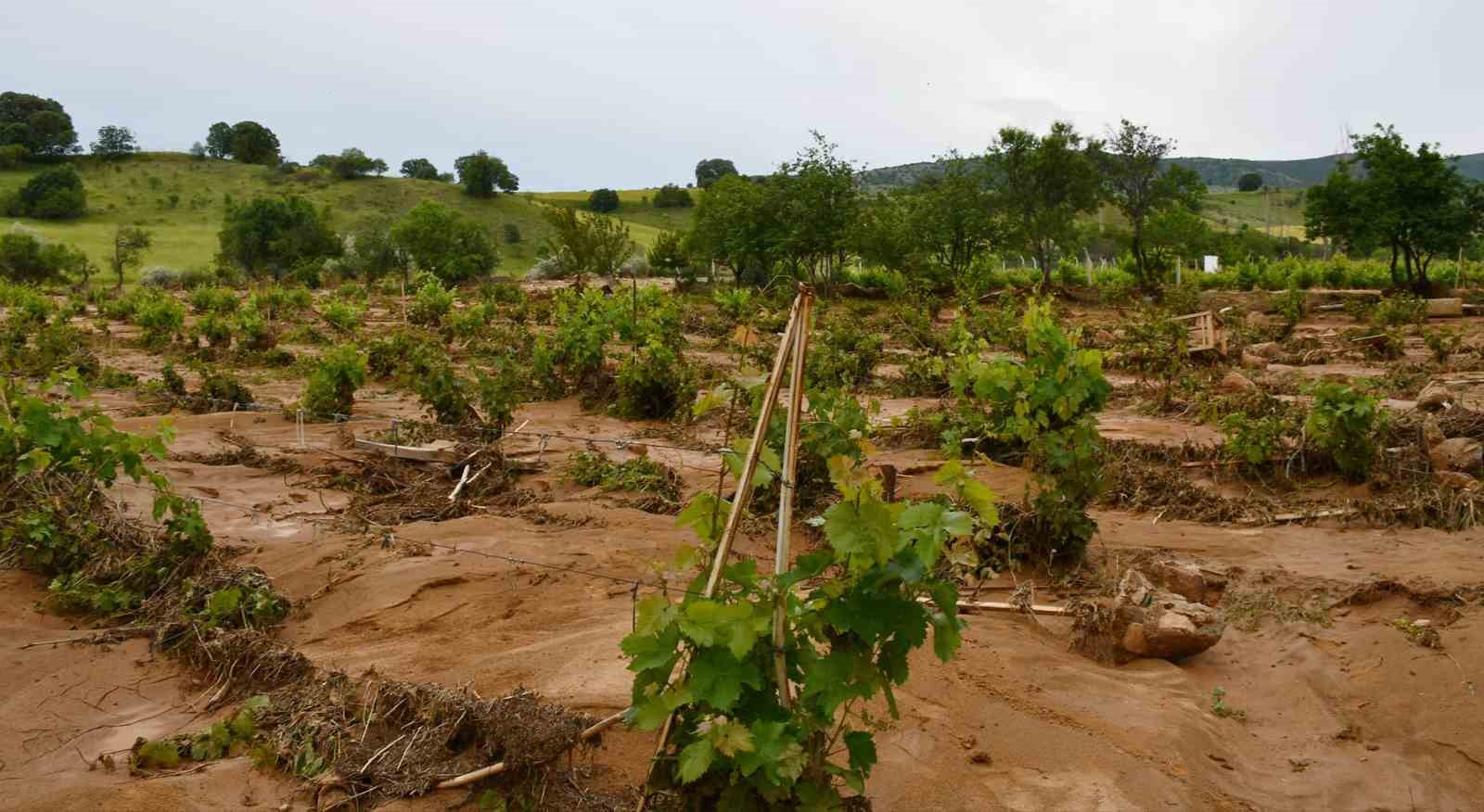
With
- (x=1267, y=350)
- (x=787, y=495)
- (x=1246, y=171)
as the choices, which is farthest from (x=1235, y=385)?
(x=1246, y=171)

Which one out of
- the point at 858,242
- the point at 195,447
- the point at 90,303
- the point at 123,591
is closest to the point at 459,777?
the point at 123,591

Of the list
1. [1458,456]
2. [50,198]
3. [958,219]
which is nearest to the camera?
[1458,456]

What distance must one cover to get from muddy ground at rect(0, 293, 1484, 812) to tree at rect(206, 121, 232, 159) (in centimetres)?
7876

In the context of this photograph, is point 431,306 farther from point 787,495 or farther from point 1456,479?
point 787,495

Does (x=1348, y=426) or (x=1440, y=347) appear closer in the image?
(x=1348, y=426)

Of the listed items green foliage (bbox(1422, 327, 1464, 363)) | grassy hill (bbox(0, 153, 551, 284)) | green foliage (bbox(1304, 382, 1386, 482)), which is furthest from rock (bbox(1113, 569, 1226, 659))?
grassy hill (bbox(0, 153, 551, 284))

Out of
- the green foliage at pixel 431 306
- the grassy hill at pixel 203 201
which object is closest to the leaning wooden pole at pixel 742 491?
the green foliage at pixel 431 306

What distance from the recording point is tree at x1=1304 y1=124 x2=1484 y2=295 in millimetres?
23016

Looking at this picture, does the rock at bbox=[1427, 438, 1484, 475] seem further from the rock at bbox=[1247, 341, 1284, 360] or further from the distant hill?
the distant hill

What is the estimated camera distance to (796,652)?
270 centimetres

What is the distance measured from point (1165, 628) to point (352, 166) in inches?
2697

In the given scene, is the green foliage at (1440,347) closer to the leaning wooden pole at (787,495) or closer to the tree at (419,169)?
the leaning wooden pole at (787,495)

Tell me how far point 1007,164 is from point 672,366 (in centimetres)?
2062

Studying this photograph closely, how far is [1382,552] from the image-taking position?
5.93 m
